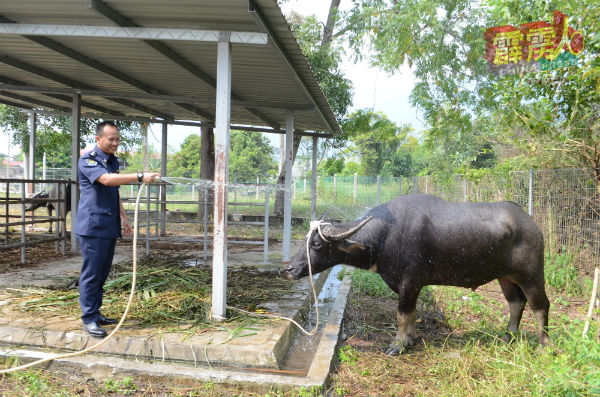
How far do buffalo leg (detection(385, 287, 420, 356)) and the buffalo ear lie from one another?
0.54m

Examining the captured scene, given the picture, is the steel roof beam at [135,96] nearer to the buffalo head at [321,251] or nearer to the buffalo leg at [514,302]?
the buffalo head at [321,251]

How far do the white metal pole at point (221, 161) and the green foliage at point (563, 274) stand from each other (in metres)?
5.19

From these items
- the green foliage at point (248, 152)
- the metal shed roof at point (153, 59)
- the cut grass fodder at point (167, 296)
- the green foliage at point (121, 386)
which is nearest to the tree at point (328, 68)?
the metal shed roof at point (153, 59)

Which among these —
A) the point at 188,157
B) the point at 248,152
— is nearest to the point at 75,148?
the point at 248,152

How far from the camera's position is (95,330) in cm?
372

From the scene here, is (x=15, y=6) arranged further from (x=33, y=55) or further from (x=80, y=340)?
(x=80, y=340)

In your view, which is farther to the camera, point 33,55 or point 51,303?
point 33,55

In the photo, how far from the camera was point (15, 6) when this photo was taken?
13.2 ft

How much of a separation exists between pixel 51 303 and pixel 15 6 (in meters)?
2.80

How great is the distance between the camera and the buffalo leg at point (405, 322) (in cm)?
423

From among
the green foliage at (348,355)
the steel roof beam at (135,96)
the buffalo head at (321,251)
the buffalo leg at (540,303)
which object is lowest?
the green foliage at (348,355)

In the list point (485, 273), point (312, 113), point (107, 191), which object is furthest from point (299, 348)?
point (312, 113)

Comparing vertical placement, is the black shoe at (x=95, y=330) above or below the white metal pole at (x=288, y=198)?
below

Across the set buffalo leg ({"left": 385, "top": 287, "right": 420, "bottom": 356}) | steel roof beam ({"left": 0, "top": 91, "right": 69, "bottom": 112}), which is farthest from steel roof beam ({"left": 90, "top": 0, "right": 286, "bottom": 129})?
steel roof beam ({"left": 0, "top": 91, "right": 69, "bottom": 112})
